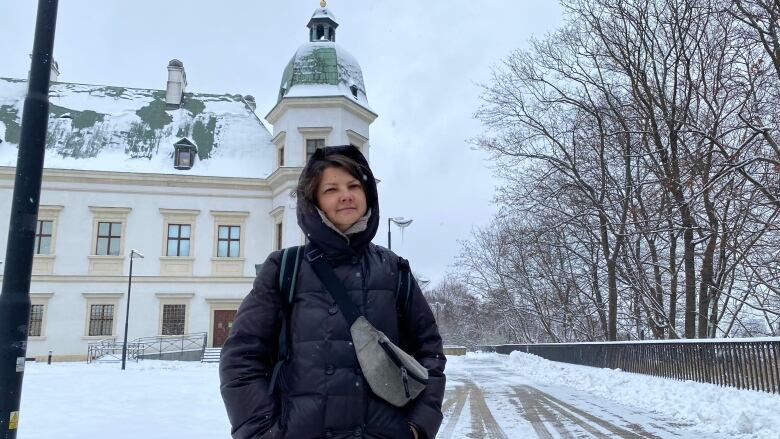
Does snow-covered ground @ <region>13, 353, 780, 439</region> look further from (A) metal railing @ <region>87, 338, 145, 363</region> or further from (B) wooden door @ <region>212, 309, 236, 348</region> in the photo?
(B) wooden door @ <region>212, 309, 236, 348</region>

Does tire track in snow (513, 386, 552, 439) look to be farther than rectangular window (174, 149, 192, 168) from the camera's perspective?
No

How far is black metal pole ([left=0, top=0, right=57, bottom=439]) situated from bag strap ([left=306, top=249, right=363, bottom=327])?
2.87 meters

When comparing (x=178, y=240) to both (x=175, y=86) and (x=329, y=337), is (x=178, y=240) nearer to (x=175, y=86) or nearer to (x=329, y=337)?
(x=175, y=86)

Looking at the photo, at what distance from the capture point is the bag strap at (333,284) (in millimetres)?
2309

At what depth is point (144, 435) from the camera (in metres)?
7.14

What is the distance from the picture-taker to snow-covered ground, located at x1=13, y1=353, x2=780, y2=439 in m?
7.77

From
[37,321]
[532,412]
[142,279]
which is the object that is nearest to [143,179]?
[142,279]

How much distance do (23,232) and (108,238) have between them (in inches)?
1307

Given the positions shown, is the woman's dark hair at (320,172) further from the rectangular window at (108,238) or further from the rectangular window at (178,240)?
the rectangular window at (108,238)

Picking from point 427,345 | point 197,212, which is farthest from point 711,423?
point 197,212

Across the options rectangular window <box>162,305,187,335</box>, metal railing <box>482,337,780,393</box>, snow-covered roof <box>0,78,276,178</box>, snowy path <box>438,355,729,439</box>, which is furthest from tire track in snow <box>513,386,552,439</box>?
snow-covered roof <box>0,78,276,178</box>

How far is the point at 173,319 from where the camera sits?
3303cm

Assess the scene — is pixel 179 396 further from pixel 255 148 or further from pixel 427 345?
pixel 255 148

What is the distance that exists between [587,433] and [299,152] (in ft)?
89.2
